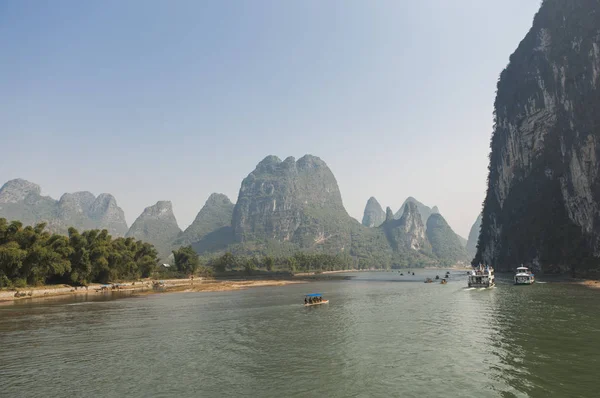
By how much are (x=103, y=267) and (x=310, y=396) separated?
4406 inches

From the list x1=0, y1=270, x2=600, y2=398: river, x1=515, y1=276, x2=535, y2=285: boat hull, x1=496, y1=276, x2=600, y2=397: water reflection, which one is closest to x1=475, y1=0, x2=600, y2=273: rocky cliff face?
x1=515, y1=276, x2=535, y2=285: boat hull

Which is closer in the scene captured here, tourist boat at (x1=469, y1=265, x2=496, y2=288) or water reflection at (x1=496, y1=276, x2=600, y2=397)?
water reflection at (x1=496, y1=276, x2=600, y2=397)

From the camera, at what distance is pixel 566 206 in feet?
443

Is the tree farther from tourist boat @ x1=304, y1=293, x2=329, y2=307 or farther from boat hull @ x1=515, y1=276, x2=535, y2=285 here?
boat hull @ x1=515, y1=276, x2=535, y2=285

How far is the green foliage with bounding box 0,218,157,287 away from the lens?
8756 centimetres

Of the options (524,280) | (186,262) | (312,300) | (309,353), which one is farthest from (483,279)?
(186,262)

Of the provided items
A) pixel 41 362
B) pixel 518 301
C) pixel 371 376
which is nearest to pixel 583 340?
pixel 371 376

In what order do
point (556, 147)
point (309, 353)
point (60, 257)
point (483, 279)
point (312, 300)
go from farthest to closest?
point (556, 147) < point (483, 279) < point (60, 257) < point (312, 300) < point (309, 353)

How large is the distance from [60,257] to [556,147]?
609 ft

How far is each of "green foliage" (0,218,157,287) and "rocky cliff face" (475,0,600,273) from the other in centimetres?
15257

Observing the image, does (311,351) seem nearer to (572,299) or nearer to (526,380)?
(526,380)

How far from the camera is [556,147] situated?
154875 millimetres

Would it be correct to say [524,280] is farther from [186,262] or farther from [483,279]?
[186,262]

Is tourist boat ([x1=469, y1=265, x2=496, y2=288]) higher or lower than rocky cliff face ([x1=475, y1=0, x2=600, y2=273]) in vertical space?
lower
